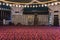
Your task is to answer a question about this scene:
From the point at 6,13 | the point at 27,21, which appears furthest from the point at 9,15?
the point at 27,21

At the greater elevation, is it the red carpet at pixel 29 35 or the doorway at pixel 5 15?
the doorway at pixel 5 15

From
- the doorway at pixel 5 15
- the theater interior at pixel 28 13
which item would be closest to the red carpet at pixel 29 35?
the theater interior at pixel 28 13

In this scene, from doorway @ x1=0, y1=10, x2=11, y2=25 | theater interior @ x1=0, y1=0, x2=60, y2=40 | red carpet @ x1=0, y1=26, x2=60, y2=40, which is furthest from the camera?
doorway @ x1=0, y1=10, x2=11, y2=25

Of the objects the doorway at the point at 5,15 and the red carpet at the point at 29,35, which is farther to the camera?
the doorway at the point at 5,15

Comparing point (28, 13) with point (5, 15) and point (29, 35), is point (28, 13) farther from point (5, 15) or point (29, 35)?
point (29, 35)

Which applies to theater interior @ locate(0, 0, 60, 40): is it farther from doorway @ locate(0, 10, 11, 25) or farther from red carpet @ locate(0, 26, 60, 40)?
red carpet @ locate(0, 26, 60, 40)

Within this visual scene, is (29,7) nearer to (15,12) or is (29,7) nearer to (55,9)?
(15,12)

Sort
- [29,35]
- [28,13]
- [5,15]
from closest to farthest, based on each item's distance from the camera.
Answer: [29,35], [5,15], [28,13]

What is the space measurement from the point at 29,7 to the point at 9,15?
355 cm

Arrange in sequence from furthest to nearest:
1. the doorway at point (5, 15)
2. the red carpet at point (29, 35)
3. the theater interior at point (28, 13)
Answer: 1. the doorway at point (5, 15)
2. the theater interior at point (28, 13)
3. the red carpet at point (29, 35)

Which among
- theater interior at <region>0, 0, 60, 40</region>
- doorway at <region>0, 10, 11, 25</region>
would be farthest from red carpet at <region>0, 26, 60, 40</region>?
doorway at <region>0, 10, 11, 25</region>

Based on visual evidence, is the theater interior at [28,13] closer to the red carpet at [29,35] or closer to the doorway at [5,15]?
the doorway at [5,15]

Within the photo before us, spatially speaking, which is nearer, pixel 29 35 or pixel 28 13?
pixel 29 35

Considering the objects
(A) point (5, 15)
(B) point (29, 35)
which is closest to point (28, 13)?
(A) point (5, 15)
